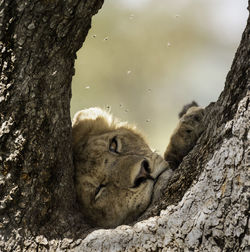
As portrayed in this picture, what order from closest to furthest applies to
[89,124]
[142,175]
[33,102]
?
[33,102] < [142,175] < [89,124]

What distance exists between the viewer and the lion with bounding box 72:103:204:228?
159 inches

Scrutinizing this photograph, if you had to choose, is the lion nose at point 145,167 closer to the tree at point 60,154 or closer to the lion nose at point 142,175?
the lion nose at point 142,175

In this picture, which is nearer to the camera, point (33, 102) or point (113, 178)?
point (33, 102)

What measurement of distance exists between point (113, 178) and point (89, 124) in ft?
2.53

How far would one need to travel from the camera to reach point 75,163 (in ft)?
13.8

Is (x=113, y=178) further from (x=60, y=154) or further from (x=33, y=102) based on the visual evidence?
(x=33, y=102)

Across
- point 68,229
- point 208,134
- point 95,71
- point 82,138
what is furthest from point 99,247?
point 95,71

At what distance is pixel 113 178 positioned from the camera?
13.8ft

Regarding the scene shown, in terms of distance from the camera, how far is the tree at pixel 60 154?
113 inches

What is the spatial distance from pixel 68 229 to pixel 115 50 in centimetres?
780

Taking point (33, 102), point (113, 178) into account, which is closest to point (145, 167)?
point (113, 178)

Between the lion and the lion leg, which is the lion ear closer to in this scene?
the lion

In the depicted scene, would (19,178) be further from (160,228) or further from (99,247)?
(160,228)

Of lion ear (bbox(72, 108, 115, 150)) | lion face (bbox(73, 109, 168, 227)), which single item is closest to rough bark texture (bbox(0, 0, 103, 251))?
lion face (bbox(73, 109, 168, 227))
